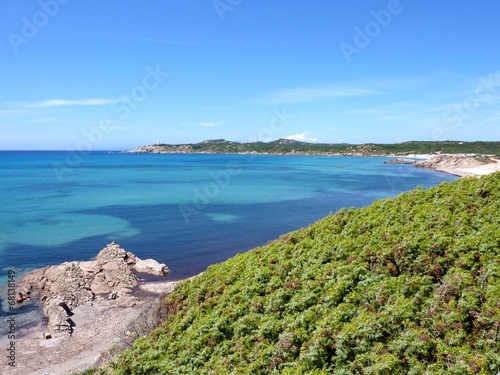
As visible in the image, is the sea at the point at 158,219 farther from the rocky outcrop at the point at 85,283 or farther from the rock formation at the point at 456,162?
the rock formation at the point at 456,162

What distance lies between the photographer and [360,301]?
1015cm

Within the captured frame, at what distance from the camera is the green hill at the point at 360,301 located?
8219mm

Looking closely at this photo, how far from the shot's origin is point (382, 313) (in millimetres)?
9125

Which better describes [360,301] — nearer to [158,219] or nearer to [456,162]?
[158,219]

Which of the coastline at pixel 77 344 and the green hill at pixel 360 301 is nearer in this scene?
the green hill at pixel 360 301

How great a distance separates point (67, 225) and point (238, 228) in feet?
77.9

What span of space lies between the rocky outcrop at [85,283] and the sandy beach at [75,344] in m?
0.96

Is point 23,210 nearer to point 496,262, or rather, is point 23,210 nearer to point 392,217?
point 392,217

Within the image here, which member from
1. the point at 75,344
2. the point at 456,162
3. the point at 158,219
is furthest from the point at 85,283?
the point at 456,162

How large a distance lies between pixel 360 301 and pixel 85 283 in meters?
26.2

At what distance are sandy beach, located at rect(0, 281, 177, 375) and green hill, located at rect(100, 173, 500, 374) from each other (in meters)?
6.50

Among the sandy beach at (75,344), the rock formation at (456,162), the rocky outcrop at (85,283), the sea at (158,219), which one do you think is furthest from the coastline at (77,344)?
the rock formation at (456,162)

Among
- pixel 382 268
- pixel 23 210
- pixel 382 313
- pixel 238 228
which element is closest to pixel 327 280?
pixel 382 268

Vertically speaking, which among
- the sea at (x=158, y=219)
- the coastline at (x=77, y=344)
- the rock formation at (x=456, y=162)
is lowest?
the coastline at (x=77, y=344)
